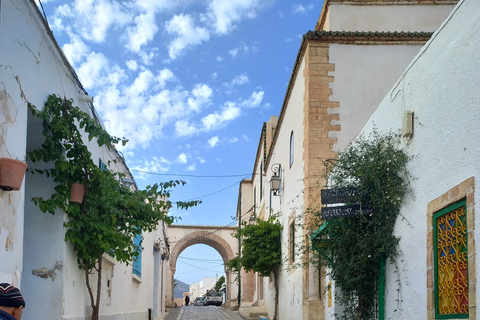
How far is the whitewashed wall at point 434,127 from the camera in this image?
519 centimetres

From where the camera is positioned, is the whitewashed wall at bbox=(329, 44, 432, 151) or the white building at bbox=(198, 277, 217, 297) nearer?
the whitewashed wall at bbox=(329, 44, 432, 151)

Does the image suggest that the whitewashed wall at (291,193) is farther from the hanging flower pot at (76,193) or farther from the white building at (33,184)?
the hanging flower pot at (76,193)

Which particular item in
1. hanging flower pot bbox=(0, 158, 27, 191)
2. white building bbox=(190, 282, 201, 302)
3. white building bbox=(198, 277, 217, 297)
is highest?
hanging flower pot bbox=(0, 158, 27, 191)

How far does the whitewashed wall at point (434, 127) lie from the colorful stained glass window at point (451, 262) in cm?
26

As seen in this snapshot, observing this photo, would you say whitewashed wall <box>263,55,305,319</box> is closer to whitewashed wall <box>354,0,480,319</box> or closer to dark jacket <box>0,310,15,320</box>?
whitewashed wall <box>354,0,480,319</box>

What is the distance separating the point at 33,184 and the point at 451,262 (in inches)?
199

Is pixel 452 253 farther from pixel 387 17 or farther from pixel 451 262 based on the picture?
pixel 387 17

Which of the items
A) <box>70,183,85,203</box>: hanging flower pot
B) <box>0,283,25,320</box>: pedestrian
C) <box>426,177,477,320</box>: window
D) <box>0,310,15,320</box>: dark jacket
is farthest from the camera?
<box>70,183,85,203</box>: hanging flower pot

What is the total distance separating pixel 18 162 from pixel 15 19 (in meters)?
1.49

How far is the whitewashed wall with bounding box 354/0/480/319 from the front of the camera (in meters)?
5.19

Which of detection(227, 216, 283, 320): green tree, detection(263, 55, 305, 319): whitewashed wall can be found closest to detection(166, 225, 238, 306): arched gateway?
detection(263, 55, 305, 319): whitewashed wall

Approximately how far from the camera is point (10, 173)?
17.7ft

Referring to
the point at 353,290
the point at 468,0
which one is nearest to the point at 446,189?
the point at 468,0

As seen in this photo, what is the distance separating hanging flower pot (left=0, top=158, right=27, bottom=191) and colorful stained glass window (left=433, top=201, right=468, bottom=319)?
397 cm
